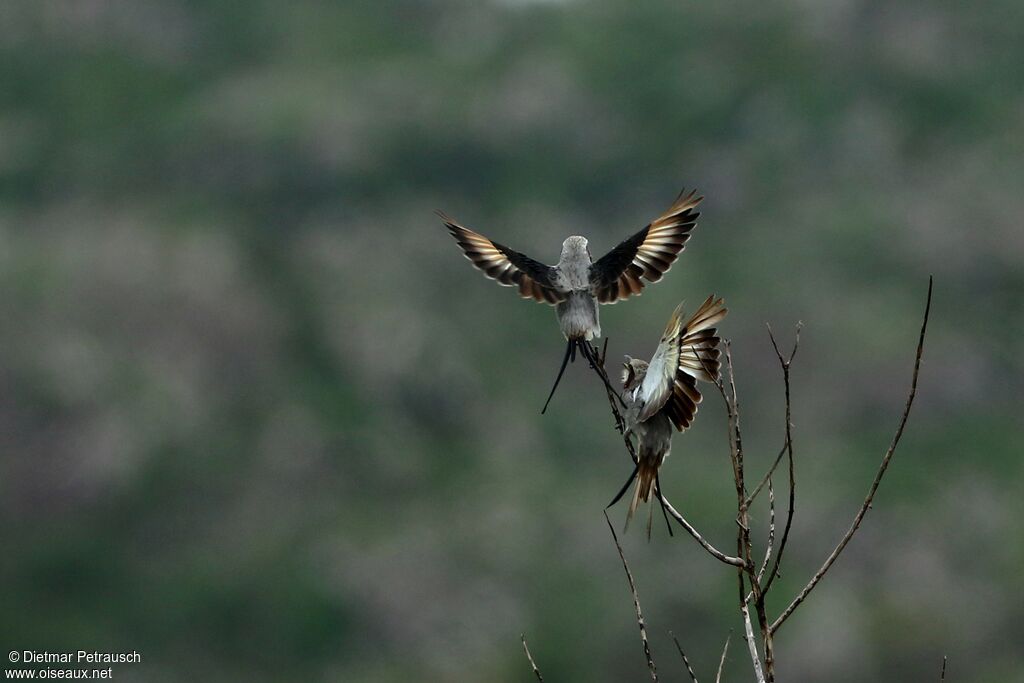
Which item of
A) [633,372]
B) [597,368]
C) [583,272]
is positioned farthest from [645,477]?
[583,272]

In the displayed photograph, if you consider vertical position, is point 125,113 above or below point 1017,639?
above

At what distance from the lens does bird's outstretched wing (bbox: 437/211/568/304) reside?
9008 millimetres

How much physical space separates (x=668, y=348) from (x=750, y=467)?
31.9m

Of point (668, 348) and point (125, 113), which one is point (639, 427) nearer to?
point (668, 348)

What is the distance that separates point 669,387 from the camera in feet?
21.7

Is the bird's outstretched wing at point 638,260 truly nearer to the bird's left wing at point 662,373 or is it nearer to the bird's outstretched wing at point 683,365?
the bird's outstretched wing at point 683,365

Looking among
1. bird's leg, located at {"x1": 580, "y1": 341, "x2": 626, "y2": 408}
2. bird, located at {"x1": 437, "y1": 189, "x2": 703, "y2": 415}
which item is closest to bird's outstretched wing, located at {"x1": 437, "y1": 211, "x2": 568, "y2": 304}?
bird, located at {"x1": 437, "y1": 189, "x2": 703, "y2": 415}

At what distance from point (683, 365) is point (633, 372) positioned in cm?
96

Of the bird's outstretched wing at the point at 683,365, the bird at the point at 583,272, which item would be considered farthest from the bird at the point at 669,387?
the bird at the point at 583,272

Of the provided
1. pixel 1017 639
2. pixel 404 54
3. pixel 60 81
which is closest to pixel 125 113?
pixel 60 81

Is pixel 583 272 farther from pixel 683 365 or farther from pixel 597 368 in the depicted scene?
pixel 597 368

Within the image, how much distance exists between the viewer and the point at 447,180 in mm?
51531

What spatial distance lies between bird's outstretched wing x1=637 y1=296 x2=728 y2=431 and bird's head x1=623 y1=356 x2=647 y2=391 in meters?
0.49

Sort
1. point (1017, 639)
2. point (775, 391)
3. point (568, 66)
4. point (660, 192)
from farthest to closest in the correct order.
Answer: point (568, 66), point (660, 192), point (775, 391), point (1017, 639)
